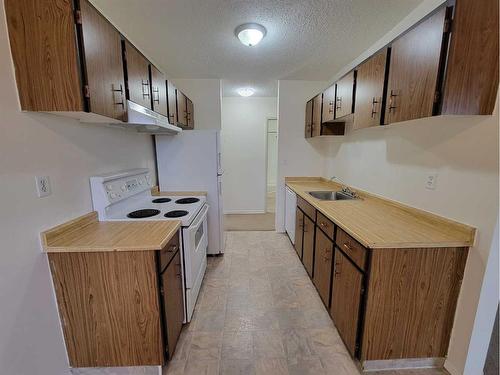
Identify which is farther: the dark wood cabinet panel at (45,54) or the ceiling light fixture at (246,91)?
the ceiling light fixture at (246,91)

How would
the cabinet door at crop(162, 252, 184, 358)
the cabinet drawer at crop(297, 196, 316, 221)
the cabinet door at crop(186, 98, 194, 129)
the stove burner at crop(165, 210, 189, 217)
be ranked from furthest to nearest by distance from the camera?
the cabinet door at crop(186, 98, 194, 129)
the cabinet drawer at crop(297, 196, 316, 221)
the stove burner at crop(165, 210, 189, 217)
the cabinet door at crop(162, 252, 184, 358)

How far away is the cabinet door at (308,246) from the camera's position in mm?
2354

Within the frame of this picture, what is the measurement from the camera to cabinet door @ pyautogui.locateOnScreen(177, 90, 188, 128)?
108 inches

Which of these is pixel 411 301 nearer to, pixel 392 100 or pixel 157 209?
pixel 392 100

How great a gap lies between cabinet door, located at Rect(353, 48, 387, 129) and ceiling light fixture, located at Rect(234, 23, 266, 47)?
94cm

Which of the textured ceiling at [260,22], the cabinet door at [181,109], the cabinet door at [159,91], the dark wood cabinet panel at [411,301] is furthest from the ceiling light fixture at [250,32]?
the dark wood cabinet panel at [411,301]

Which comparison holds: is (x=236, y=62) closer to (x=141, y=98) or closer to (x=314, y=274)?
(x=141, y=98)

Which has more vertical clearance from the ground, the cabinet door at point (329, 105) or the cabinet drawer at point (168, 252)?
the cabinet door at point (329, 105)

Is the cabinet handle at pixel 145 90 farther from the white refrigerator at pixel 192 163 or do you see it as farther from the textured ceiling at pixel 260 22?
the white refrigerator at pixel 192 163

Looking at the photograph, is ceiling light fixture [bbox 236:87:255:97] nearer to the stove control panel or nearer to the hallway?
the stove control panel

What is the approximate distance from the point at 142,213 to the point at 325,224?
160 centimetres

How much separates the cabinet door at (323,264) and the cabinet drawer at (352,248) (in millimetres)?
169

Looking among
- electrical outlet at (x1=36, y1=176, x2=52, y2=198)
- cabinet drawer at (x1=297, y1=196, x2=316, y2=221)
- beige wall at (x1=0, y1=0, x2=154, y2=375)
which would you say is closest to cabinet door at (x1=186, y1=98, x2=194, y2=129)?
beige wall at (x1=0, y1=0, x2=154, y2=375)

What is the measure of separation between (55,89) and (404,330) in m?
2.43
